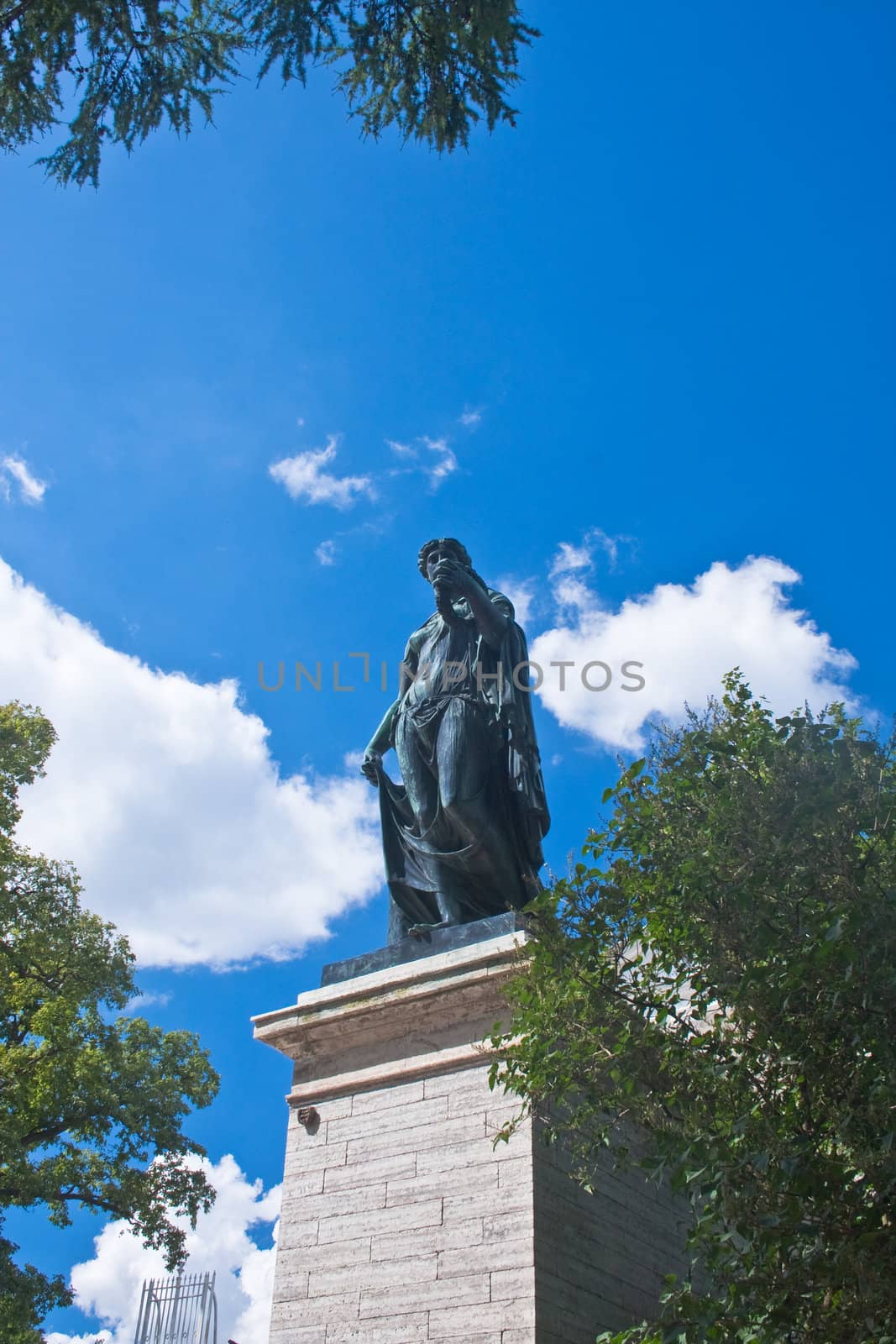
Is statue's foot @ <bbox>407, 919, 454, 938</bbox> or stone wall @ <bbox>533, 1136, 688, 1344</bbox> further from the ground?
statue's foot @ <bbox>407, 919, 454, 938</bbox>

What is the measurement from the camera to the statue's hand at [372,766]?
9523mm

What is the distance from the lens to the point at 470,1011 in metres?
7.58

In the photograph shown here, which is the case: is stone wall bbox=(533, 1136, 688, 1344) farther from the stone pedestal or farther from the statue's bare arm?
the statue's bare arm

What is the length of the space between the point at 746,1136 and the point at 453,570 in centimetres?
493

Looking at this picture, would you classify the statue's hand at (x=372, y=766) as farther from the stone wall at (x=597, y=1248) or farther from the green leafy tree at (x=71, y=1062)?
the green leafy tree at (x=71, y=1062)

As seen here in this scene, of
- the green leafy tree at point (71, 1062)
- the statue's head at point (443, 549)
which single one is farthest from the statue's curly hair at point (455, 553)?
the green leafy tree at point (71, 1062)

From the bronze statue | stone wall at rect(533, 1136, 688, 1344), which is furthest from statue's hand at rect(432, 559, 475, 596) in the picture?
stone wall at rect(533, 1136, 688, 1344)

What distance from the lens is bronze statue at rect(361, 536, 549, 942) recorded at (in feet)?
28.4

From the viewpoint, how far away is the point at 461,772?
8.75m

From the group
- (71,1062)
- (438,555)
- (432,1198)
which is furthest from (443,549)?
(71,1062)

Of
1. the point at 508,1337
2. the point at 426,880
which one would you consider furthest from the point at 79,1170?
the point at 508,1337

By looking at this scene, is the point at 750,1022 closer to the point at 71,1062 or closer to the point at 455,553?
the point at 455,553

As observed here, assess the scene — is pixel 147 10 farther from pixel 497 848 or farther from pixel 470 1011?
pixel 470 1011

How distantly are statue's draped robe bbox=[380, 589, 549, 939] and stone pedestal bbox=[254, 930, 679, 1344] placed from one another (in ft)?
2.95
